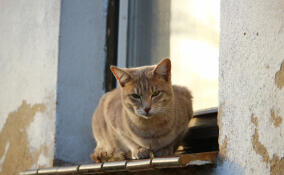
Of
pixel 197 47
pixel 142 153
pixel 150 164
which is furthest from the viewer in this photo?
pixel 197 47

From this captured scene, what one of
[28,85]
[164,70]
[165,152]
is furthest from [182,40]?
[28,85]

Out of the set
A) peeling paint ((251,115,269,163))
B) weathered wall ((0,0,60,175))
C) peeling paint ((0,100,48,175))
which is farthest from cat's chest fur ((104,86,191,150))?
peeling paint ((251,115,269,163))

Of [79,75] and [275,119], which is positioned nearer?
[275,119]

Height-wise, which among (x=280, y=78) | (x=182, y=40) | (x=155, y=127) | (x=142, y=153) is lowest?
(x=142, y=153)

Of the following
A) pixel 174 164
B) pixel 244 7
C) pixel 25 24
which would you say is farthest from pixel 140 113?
pixel 25 24

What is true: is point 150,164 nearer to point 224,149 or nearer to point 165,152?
point 224,149

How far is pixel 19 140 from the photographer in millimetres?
3525

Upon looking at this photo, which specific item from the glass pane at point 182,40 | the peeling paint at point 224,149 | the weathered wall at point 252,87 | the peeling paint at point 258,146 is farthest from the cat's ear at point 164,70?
the peeling paint at point 258,146

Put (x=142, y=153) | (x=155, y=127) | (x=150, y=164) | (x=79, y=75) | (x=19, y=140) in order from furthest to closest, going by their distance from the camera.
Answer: (x=19, y=140)
(x=79, y=75)
(x=155, y=127)
(x=142, y=153)
(x=150, y=164)

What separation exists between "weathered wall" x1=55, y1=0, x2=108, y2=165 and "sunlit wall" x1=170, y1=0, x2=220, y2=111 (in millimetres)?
592

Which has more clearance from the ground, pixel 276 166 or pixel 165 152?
pixel 276 166

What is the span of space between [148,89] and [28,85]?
1.21 meters

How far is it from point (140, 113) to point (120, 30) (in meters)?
1.06

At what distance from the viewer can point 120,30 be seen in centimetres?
355
